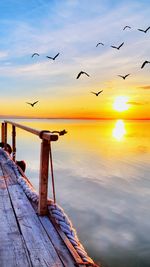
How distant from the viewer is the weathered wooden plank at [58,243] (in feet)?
Result: 9.37

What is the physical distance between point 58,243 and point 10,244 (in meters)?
0.55

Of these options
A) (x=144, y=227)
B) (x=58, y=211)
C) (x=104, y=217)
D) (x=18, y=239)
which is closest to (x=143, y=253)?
(x=144, y=227)

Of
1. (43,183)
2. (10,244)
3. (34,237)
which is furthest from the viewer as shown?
(43,183)

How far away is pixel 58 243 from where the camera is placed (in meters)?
3.26

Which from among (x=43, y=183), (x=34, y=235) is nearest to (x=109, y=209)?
(x=43, y=183)

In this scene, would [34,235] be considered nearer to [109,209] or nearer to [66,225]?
[66,225]

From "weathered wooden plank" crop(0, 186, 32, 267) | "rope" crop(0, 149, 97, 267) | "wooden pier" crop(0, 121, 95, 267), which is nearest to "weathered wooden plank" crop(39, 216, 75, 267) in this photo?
"wooden pier" crop(0, 121, 95, 267)

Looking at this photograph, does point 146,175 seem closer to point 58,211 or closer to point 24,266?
point 58,211

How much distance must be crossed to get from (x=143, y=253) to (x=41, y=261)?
5.87m

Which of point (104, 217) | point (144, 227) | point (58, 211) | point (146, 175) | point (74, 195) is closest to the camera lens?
point (58, 211)

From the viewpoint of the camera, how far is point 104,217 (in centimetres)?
1047

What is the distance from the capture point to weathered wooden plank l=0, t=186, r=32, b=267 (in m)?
2.86

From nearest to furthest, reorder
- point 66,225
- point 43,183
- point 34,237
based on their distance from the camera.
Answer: point 34,237 → point 66,225 → point 43,183

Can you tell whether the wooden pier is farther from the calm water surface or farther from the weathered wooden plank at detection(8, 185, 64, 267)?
the calm water surface
